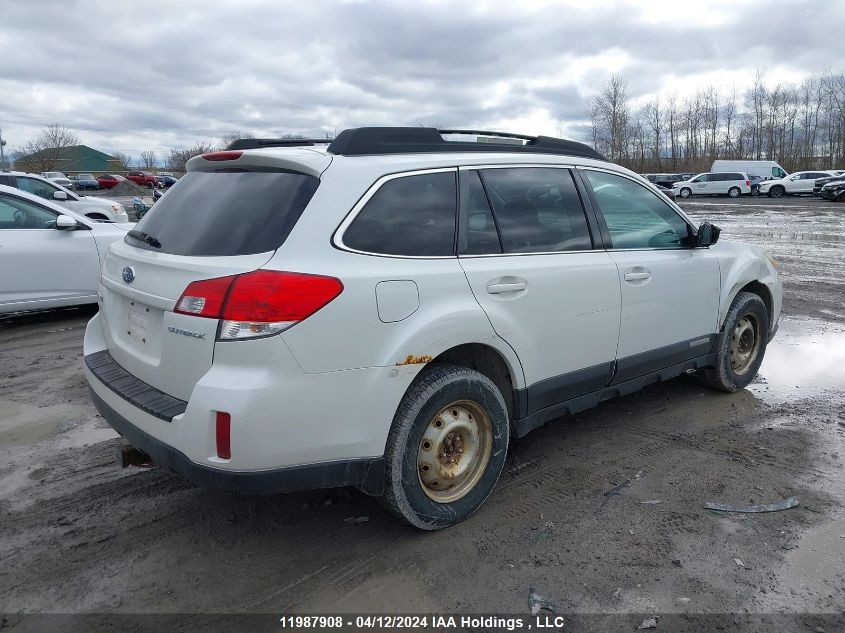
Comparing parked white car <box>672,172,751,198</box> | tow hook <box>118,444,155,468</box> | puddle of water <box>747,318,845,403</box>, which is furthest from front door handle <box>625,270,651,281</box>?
parked white car <box>672,172,751,198</box>

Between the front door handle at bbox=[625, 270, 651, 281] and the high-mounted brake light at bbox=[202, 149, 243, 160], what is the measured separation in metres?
2.33

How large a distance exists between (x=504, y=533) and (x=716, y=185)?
1781 inches

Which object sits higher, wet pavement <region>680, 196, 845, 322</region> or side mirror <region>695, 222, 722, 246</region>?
side mirror <region>695, 222, 722, 246</region>

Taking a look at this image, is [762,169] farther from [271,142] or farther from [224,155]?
[224,155]

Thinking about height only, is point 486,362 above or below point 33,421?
above

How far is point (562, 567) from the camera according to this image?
116 inches


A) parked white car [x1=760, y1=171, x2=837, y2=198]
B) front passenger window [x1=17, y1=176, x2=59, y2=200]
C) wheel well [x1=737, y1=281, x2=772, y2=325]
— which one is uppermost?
parked white car [x1=760, y1=171, x2=837, y2=198]

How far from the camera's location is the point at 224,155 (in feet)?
10.5

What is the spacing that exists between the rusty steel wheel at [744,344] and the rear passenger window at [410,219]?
297 cm

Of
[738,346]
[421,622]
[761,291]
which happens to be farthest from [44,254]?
[761,291]

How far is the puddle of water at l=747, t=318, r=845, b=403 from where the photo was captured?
532 cm

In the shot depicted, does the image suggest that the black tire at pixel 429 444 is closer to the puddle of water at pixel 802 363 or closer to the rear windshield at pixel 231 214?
the rear windshield at pixel 231 214

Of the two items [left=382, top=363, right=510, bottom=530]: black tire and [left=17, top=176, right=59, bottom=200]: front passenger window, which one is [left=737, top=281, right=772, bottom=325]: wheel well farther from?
[left=17, top=176, right=59, bottom=200]: front passenger window

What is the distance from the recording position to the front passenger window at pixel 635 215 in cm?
407
